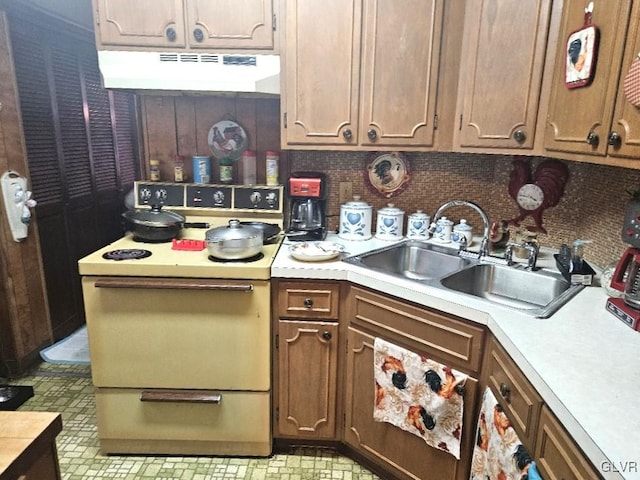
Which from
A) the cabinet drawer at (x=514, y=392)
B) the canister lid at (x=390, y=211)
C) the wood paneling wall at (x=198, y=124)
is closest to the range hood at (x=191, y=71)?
the wood paneling wall at (x=198, y=124)

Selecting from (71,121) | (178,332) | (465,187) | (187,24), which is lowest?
(178,332)

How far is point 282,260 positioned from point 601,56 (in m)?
1.27

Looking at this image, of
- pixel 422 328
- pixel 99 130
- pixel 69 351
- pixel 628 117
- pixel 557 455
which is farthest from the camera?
pixel 99 130

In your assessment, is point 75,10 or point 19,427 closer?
point 19,427

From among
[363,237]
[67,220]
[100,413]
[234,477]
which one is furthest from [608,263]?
[67,220]

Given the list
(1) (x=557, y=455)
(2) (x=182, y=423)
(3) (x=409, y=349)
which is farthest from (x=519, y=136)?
(2) (x=182, y=423)

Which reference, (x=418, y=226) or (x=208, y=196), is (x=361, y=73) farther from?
(x=208, y=196)

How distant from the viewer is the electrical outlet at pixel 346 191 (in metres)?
2.26

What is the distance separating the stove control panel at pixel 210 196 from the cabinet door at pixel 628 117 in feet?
4.64

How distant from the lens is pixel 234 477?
1.83 m

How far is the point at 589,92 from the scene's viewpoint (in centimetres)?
134

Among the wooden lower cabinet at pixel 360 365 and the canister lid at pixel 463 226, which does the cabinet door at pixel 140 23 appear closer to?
the wooden lower cabinet at pixel 360 365

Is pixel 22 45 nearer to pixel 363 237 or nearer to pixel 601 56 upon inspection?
pixel 363 237

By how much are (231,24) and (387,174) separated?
1006mm
